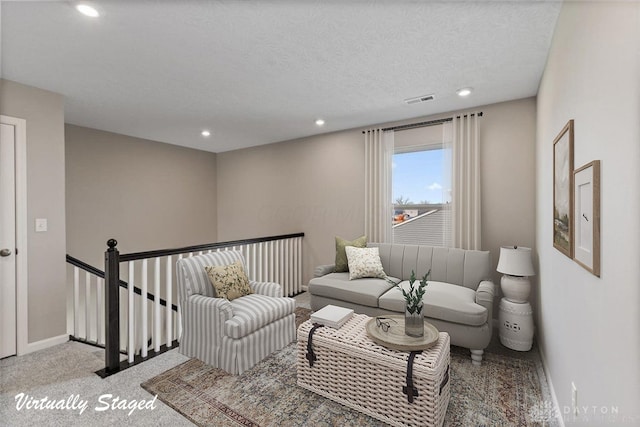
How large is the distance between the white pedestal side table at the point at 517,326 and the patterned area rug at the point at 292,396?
142 mm

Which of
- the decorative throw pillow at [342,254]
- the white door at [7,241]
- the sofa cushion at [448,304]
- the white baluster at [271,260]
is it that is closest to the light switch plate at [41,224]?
the white door at [7,241]

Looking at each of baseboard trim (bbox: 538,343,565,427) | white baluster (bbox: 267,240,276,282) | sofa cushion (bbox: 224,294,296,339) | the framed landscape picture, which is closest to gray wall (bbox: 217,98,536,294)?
white baluster (bbox: 267,240,276,282)

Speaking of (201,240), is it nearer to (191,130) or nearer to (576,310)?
(191,130)

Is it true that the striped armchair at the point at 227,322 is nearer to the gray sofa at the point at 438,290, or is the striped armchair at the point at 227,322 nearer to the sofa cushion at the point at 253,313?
the sofa cushion at the point at 253,313

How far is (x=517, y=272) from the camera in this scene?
2578 millimetres

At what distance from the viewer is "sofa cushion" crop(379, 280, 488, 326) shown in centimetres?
240

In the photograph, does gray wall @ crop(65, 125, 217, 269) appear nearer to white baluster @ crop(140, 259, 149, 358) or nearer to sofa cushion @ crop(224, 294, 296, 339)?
white baluster @ crop(140, 259, 149, 358)

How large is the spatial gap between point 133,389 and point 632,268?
288 centimetres

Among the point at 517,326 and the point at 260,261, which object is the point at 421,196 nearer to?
the point at 517,326

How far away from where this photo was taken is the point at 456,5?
65.7 inches

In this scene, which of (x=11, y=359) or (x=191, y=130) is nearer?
(x=11, y=359)

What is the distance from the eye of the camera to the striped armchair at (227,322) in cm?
229

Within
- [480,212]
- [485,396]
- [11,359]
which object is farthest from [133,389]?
[480,212]

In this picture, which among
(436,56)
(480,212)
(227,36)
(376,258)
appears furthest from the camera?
(376,258)
